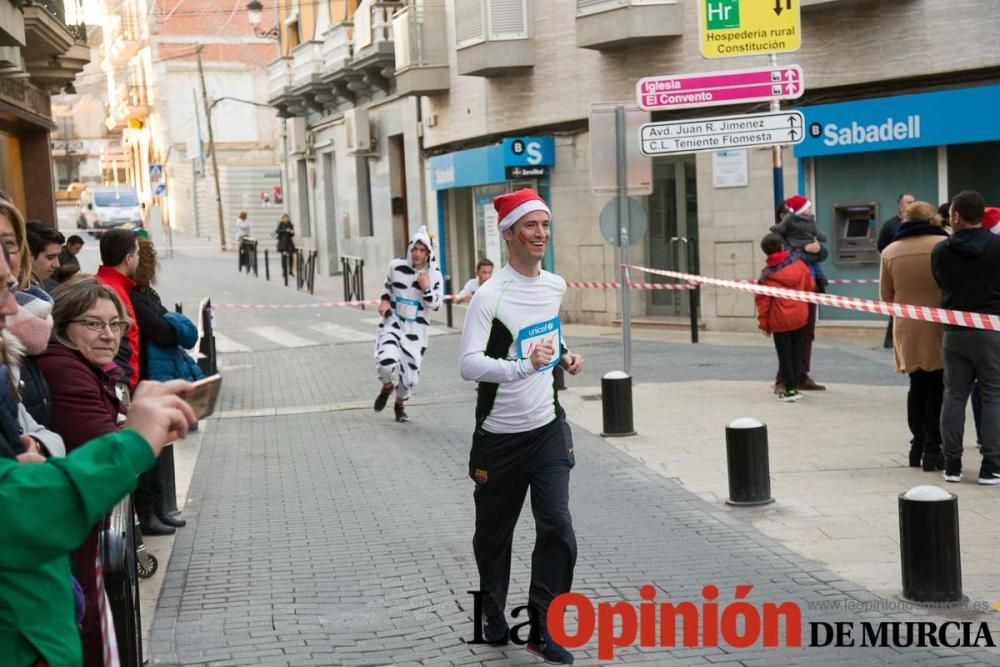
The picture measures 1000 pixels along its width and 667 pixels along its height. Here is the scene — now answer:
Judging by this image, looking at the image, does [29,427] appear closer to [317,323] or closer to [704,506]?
[704,506]

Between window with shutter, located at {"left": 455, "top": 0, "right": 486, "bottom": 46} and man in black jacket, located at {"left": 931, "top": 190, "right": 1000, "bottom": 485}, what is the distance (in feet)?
53.2

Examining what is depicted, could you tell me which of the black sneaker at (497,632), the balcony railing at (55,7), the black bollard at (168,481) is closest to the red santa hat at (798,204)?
the black bollard at (168,481)

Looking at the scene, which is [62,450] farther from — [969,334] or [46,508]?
[969,334]

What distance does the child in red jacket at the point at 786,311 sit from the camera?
1262 centimetres

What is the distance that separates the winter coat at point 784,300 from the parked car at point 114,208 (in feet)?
156

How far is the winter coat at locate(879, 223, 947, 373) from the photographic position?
9.00m

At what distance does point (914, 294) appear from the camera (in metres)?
9.16

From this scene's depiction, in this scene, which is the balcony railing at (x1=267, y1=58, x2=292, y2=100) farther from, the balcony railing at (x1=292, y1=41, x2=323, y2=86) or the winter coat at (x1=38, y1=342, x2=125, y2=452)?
the winter coat at (x1=38, y1=342, x2=125, y2=452)

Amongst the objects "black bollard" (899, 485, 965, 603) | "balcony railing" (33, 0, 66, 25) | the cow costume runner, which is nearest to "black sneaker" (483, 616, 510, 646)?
"black bollard" (899, 485, 965, 603)

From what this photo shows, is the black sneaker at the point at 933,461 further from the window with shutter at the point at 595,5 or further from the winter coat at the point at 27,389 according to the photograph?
the window with shutter at the point at 595,5

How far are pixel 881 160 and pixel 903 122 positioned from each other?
80 cm

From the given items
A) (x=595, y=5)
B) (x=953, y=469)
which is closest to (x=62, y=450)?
(x=953, y=469)

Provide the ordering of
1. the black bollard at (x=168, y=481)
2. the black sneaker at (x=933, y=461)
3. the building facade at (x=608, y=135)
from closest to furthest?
the black bollard at (x=168, y=481) < the black sneaker at (x=933, y=461) < the building facade at (x=608, y=135)

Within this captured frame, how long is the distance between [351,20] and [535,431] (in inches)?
1165
